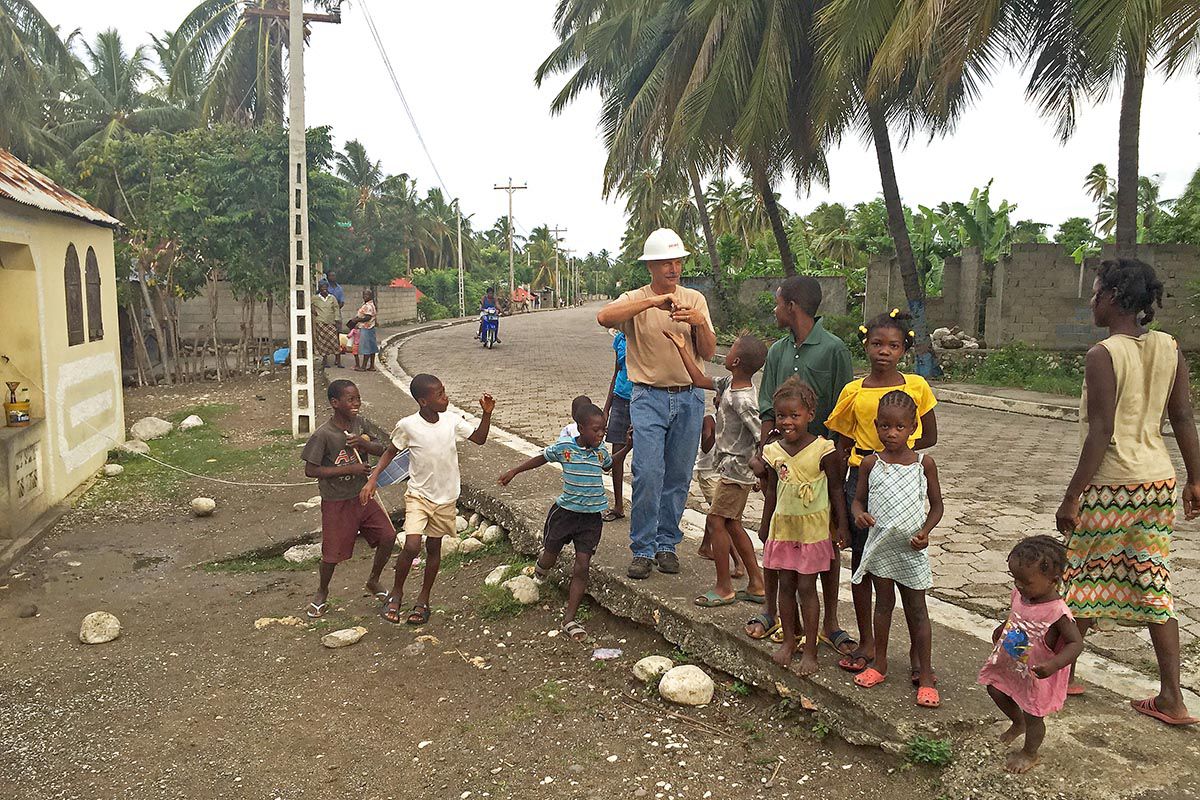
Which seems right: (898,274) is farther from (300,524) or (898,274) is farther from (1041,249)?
(300,524)

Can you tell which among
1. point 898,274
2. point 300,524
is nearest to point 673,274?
point 300,524

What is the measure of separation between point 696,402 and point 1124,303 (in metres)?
1.96

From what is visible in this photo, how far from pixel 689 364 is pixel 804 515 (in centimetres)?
115

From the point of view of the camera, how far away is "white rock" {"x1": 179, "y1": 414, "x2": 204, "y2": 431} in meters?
11.1

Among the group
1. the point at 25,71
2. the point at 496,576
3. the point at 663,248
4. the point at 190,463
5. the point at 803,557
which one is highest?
the point at 25,71

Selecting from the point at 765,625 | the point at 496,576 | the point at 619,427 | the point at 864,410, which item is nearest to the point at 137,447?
the point at 496,576

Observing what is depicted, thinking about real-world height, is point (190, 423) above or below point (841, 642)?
below

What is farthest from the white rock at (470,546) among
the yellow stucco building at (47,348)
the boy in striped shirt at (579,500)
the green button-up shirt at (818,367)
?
the yellow stucco building at (47,348)

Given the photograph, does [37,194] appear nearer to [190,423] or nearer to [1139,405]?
[190,423]

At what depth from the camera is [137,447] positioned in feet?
31.5

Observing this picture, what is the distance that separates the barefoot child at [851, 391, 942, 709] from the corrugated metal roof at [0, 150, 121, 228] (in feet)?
21.5

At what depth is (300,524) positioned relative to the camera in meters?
7.36

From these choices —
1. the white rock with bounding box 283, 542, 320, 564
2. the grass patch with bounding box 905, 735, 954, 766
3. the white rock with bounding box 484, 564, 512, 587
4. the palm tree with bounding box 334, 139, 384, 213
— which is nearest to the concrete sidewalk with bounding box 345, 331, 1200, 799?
the grass patch with bounding box 905, 735, 954, 766

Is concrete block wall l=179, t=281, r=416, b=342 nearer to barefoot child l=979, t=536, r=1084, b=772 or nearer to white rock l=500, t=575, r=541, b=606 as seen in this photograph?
white rock l=500, t=575, r=541, b=606
